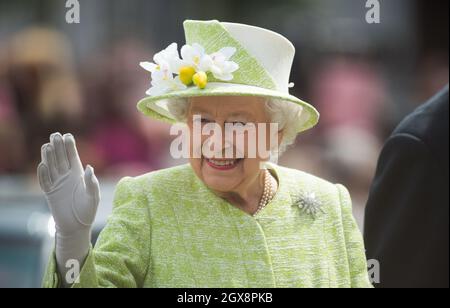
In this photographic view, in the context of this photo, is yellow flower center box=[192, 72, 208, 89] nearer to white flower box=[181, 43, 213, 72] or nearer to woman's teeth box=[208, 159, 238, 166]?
white flower box=[181, 43, 213, 72]

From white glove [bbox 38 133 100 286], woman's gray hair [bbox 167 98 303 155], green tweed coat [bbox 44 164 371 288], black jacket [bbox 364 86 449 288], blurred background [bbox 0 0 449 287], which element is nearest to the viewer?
white glove [bbox 38 133 100 286]

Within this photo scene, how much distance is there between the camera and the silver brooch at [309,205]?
2643 millimetres

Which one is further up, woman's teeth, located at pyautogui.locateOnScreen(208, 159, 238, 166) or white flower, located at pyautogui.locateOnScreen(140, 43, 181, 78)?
white flower, located at pyautogui.locateOnScreen(140, 43, 181, 78)

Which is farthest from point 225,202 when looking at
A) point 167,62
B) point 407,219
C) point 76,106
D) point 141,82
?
point 141,82

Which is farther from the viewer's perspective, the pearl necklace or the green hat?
the pearl necklace

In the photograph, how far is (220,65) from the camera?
2.58 meters

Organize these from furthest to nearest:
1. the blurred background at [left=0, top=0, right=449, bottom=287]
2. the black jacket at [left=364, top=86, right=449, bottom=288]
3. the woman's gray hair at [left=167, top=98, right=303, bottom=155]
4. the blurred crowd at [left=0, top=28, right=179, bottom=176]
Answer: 1. the blurred crowd at [left=0, top=28, right=179, bottom=176]
2. the blurred background at [left=0, top=0, right=449, bottom=287]
3. the black jacket at [left=364, top=86, right=449, bottom=288]
4. the woman's gray hair at [left=167, top=98, right=303, bottom=155]

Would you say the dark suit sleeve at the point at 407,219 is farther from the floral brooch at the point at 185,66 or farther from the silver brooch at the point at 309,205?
the floral brooch at the point at 185,66

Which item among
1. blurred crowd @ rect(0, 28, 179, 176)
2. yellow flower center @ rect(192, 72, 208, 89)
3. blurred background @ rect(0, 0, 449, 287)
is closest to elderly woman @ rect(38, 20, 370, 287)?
yellow flower center @ rect(192, 72, 208, 89)

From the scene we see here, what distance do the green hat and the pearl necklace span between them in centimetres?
20

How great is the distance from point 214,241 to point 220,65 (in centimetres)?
42

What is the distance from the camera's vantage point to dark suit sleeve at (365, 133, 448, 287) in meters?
2.93

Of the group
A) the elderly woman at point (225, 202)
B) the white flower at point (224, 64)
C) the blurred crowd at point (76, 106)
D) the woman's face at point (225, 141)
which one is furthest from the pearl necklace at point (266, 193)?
the blurred crowd at point (76, 106)

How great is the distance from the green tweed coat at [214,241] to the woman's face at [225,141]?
9cm
